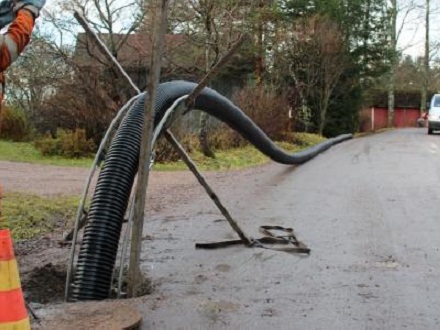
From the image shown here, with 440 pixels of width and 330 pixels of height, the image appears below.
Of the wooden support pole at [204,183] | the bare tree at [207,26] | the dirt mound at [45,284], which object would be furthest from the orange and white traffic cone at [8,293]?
the bare tree at [207,26]

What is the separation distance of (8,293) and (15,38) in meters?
1.63

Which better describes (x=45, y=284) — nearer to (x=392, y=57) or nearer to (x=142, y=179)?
(x=142, y=179)

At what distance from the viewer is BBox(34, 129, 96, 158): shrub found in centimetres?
1869

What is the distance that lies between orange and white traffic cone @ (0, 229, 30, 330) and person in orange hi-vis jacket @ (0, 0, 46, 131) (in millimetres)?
1226

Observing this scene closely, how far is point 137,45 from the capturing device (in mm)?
22359

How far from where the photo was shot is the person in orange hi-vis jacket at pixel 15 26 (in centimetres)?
412

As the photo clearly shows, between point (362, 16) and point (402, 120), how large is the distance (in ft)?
83.0

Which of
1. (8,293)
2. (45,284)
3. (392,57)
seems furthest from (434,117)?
(8,293)

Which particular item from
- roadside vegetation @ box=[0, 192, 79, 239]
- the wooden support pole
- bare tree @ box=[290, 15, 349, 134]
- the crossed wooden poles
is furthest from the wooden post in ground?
bare tree @ box=[290, 15, 349, 134]

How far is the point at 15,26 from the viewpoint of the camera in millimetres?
4188

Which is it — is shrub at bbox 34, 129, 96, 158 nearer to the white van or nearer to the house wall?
the white van

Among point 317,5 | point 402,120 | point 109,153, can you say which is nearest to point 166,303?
point 109,153

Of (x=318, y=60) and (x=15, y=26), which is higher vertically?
(x=318, y=60)

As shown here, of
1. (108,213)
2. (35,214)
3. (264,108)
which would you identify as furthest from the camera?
(264,108)
